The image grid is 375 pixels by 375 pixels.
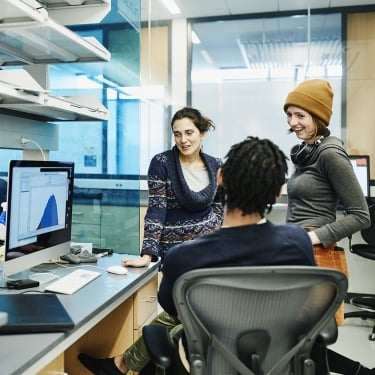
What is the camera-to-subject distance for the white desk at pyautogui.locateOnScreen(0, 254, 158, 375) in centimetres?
101

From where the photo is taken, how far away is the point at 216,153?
4363 mm

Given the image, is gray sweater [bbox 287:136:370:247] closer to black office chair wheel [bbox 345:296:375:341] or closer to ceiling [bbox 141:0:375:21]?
black office chair wheel [bbox 345:296:375:341]

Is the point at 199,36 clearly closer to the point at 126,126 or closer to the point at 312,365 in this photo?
the point at 126,126

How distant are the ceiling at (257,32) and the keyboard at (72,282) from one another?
309cm

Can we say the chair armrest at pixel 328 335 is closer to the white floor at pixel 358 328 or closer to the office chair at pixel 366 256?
the white floor at pixel 358 328

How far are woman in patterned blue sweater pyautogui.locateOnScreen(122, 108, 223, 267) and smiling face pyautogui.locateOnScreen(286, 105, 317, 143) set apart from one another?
478mm

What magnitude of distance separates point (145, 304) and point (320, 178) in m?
0.91

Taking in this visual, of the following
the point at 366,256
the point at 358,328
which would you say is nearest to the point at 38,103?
the point at 366,256

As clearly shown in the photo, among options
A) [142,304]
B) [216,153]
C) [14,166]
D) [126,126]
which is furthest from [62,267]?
[216,153]

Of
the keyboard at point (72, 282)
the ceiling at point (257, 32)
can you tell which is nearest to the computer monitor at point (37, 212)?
the keyboard at point (72, 282)

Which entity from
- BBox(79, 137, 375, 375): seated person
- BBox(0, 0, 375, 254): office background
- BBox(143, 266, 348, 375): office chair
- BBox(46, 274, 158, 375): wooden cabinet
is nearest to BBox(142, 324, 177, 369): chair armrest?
BBox(143, 266, 348, 375): office chair

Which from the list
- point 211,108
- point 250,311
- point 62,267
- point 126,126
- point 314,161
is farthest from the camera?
point 211,108

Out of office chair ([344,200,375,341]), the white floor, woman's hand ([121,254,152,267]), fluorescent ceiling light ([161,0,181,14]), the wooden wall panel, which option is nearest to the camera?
woman's hand ([121,254,152,267])

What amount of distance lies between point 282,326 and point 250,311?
112 mm
